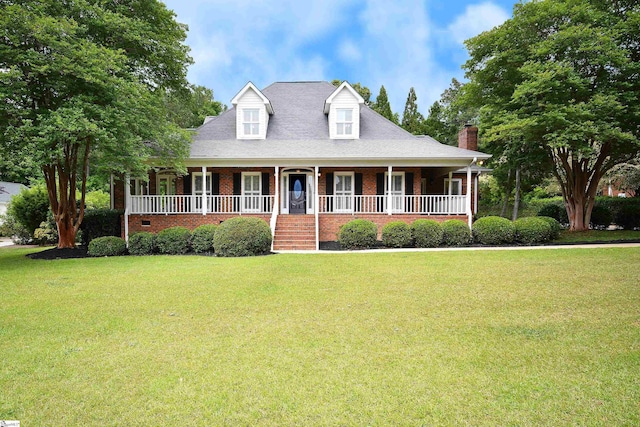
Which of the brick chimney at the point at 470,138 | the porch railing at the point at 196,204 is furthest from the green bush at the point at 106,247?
the brick chimney at the point at 470,138

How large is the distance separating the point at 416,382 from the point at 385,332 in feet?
4.49

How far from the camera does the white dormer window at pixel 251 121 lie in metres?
17.9

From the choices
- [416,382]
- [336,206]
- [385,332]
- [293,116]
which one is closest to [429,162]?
[336,206]

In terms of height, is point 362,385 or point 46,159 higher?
point 46,159

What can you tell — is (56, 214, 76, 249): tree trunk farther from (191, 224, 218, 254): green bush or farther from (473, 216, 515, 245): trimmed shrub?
(473, 216, 515, 245): trimmed shrub

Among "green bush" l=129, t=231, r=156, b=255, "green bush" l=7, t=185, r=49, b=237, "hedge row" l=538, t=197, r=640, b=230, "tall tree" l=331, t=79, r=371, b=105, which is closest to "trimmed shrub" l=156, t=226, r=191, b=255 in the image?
"green bush" l=129, t=231, r=156, b=255

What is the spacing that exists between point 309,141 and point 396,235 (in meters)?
6.65

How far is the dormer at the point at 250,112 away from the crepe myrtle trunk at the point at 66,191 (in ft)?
22.7

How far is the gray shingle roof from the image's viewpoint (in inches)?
611

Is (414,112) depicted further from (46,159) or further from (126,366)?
(126,366)

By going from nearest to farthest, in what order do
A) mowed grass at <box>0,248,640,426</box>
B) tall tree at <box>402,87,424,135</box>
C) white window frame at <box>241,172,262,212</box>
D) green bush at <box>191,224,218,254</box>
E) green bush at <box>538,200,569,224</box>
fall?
mowed grass at <box>0,248,640,426</box>
green bush at <box>191,224,218,254</box>
white window frame at <box>241,172,262,212</box>
green bush at <box>538,200,569,224</box>
tall tree at <box>402,87,424,135</box>

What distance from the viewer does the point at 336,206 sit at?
16625 millimetres

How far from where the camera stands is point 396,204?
16.8 m

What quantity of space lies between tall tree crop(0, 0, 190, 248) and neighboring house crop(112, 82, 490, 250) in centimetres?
245
